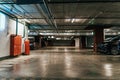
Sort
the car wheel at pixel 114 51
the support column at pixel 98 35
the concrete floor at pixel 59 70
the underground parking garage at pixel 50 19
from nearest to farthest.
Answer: the concrete floor at pixel 59 70, the underground parking garage at pixel 50 19, the car wheel at pixel 114 51, the support column at pixel 98 35

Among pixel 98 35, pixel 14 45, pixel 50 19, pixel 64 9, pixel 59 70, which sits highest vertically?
pixel 64 9

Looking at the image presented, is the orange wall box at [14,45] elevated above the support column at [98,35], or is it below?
below

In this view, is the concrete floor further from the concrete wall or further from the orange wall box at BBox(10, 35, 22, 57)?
the orange wall box at BBox(10, 35, 22, 57)

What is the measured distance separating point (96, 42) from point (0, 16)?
13119 mm

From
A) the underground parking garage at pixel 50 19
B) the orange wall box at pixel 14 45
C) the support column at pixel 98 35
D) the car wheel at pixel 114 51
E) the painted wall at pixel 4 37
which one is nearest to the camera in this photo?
the underground parking garage at pixel 50 19

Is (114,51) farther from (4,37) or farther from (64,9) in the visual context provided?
(4,37)

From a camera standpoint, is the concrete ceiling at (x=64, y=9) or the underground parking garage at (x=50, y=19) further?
the concrete ceiling at (x=64, y=9)

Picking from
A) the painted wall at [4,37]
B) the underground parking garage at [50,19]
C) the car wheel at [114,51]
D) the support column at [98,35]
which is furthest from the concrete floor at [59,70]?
the support column at [98,35]

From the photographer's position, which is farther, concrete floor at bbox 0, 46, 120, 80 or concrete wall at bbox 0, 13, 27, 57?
concrete wall at bbox 0, 13, 27, 57

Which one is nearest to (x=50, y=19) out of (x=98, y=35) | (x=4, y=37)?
(x=4, y=37)

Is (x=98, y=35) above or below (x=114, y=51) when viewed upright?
above

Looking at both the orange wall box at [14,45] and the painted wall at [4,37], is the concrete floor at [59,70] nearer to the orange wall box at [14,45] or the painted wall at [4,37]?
the painted wall at [4,37]

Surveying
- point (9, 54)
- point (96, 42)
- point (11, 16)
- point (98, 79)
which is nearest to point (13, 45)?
point (9, 54)

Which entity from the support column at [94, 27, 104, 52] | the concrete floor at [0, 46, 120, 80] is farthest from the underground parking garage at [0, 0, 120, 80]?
the support column at [94, 27, 104, 52]
